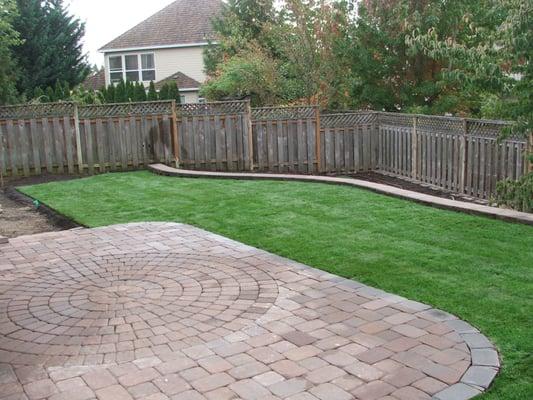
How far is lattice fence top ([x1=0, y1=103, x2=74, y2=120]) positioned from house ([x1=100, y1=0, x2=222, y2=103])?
68.7ft

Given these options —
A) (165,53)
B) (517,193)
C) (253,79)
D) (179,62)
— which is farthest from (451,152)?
(165,53)

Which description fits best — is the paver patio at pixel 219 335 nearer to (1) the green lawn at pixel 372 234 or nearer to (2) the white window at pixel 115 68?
(1) the green lawn at pixel 372 234

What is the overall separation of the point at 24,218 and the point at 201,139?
17.6 ft

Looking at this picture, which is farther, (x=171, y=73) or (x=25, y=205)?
(x=171, y=73)

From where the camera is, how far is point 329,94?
57.7 feet

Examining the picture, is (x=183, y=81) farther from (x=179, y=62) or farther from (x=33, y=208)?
(x=33, y=208)

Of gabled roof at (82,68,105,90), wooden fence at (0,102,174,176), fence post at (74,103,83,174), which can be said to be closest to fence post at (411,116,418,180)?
wooden fence at (0,102,174,176)

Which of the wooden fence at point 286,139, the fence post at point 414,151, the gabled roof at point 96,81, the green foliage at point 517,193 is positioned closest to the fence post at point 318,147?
the wooden fence at point 286,139

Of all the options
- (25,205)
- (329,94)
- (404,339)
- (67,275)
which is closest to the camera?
(404,339)

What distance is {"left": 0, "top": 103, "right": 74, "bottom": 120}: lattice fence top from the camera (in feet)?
45.2

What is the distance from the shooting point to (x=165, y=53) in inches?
1410

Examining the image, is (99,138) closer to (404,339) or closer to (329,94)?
(329,94)

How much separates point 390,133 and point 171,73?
943 inches

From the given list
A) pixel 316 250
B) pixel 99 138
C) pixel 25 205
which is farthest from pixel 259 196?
pixel 99 138
